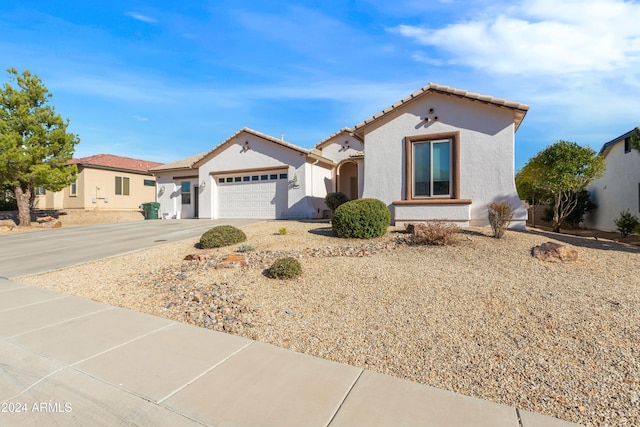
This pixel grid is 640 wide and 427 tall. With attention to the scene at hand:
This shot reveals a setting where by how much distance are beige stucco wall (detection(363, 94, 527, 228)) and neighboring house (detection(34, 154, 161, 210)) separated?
21.7 m

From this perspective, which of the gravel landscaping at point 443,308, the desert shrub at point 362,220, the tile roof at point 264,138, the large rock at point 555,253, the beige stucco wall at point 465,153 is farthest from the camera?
the tile roof at point 264,138

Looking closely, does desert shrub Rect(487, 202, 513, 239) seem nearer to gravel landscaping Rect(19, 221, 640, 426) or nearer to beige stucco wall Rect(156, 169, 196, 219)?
gravel landscaping Rect(19, 221, 640, 426)

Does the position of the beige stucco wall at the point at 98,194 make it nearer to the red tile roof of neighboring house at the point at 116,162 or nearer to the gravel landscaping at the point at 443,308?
the red tile roof of neighboring house at the point at 116,162

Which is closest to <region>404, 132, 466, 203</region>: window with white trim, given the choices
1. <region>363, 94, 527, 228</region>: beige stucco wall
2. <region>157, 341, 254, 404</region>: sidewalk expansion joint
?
<region>363, 94, 527, 228</region>: beige stucco wall

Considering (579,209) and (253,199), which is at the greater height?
(253,199)

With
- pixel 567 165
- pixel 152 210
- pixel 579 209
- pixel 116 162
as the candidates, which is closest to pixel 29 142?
pixel 152 210

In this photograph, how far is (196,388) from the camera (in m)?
3.20

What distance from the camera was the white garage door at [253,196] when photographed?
19438 mm

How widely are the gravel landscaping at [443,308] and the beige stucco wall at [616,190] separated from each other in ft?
36.5

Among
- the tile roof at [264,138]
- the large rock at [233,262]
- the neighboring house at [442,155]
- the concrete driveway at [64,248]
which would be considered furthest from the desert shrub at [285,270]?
the tile roof at [264,138]

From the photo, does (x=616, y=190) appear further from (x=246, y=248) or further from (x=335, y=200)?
(x=246, y=248)

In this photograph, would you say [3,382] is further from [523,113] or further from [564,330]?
[523,113]

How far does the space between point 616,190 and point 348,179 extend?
15.0 meters

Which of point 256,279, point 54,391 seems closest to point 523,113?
point 256,279
